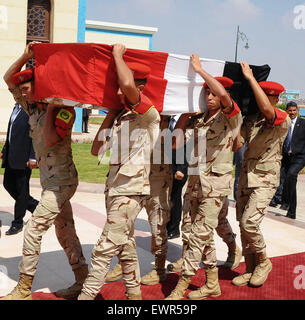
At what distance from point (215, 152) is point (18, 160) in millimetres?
2695

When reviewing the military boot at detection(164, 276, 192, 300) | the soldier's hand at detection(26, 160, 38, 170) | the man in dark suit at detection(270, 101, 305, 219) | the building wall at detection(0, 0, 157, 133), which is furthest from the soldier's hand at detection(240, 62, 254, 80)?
the building wall at detection(0, 0, 157, 133)

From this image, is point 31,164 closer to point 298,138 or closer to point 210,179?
point 210,179

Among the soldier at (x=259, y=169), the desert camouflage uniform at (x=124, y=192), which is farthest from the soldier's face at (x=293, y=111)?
the desert camouflage uniform at (x=124, y=192)

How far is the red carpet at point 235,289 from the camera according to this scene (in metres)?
4.13

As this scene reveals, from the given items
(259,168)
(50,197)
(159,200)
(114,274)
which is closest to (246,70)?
(259,168)

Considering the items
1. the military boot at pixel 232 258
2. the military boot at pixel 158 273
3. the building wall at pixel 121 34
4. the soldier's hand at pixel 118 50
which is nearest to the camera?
the soldier's hand at pixel 118 50

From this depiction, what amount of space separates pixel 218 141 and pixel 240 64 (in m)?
0.76

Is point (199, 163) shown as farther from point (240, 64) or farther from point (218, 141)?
point (240, 64)

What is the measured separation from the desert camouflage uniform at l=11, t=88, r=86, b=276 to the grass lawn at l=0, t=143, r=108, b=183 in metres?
6.55

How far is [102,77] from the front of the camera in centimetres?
364

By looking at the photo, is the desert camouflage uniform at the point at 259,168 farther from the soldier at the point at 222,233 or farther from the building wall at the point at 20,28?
the building wall at the point at 20,28

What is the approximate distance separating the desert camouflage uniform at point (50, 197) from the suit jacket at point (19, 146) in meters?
1.74

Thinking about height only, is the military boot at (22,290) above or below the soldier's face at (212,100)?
below

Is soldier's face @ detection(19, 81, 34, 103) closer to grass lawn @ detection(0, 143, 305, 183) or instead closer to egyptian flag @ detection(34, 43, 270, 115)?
egyptian flag @ detection(34, 43, 270, 115)
